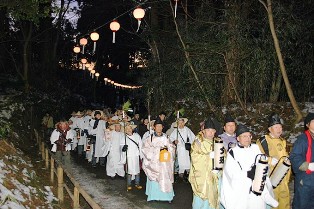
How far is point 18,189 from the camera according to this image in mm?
7758

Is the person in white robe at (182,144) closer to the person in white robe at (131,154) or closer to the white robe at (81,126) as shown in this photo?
the person in white robe at (131,154)

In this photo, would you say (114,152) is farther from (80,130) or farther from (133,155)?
(80,130)

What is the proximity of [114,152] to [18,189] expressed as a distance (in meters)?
4.10

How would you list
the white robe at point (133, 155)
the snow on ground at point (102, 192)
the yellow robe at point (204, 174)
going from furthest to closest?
1. the white robe at point (133, 155)
2. the snow on ground at point (102, 192)
3. the yellow robe at point (204, 174)

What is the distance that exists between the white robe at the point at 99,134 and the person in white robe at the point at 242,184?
844cm

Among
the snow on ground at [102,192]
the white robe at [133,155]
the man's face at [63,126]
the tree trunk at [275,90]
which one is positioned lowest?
the snow on ground at [102,192]

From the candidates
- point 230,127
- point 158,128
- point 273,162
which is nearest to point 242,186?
point 273,162

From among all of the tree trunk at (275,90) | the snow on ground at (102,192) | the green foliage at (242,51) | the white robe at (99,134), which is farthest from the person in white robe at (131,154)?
the tree trunk at (275,90)

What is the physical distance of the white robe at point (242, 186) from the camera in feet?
17.1

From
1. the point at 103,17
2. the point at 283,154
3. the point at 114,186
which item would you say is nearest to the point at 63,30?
Result: the point at 103,17

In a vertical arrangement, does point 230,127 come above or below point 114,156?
above

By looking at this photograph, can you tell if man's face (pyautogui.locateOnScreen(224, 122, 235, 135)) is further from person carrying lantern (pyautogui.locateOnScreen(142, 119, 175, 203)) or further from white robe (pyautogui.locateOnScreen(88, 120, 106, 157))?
white robe (pyautogui.locateOnScreen(88, 120, 106, 157))

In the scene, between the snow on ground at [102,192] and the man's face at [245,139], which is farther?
the snow on ground at [102,192]

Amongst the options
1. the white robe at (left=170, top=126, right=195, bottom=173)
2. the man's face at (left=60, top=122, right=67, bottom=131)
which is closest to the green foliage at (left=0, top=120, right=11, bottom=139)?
the man's face at (left=60, top=122, right=67, bottom=131)
